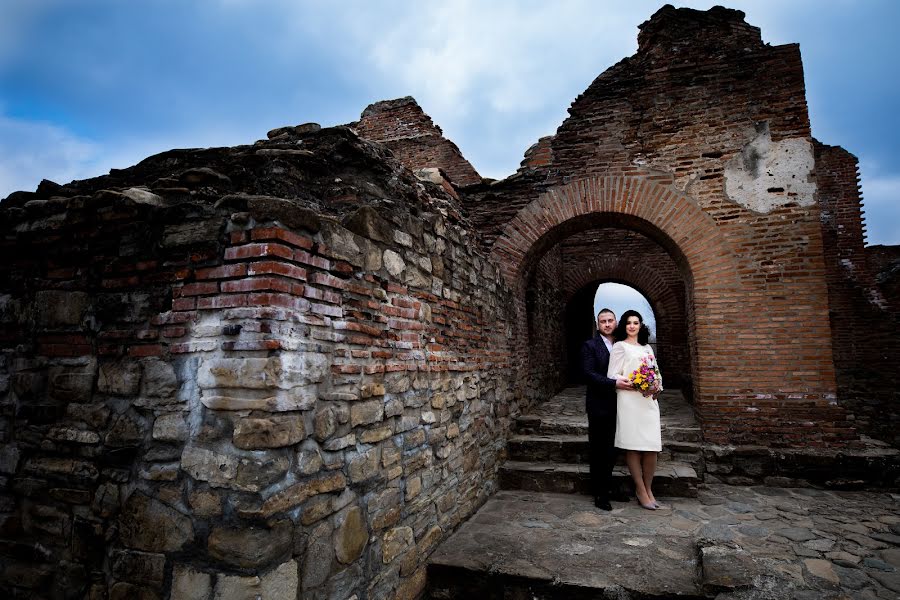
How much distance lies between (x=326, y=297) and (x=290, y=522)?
1023 millimetres

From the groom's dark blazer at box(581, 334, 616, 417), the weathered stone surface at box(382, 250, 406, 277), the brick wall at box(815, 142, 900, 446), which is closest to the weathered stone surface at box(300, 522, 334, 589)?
the weathered stone surface at box(382, 250, 406, 277)

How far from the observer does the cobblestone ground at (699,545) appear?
9.56 feet

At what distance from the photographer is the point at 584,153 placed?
21.3ft

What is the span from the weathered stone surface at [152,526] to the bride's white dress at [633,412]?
3.53 metres

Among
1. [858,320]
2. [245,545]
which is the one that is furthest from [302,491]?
[858,320]

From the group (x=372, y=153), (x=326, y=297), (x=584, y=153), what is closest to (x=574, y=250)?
(x=584, y=153)

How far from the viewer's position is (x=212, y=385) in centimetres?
200

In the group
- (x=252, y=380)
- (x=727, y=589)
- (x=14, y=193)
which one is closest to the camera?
(x=252, y=380)

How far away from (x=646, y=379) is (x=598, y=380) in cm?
42

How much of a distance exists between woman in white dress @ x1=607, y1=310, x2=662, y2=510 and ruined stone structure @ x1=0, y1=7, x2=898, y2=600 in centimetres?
132

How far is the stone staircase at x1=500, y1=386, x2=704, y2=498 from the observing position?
4695mm

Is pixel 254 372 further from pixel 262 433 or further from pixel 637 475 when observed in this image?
pixel 637 475

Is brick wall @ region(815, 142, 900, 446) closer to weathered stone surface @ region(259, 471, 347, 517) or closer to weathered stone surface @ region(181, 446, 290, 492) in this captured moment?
weathered stone surface @ region(259, 471, 347, 517)

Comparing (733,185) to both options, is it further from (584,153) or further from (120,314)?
(120,314)
